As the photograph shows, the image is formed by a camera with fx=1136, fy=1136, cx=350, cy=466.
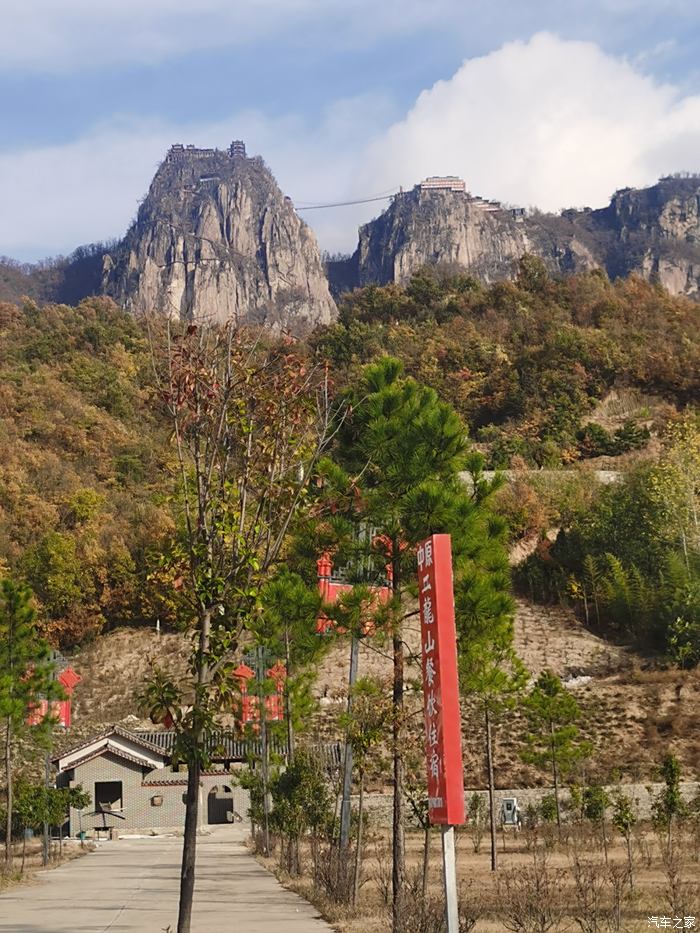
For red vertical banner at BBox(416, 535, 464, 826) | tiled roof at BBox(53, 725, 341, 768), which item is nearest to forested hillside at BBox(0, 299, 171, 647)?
tiled roof at BBox(53, 725, 341, 768)

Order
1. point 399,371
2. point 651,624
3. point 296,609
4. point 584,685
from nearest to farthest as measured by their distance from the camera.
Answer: point 296,609
point 399,371
point 584,685
point 651,624

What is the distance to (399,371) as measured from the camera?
14.0m

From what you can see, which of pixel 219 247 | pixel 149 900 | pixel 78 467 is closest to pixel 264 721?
pixel 149 900

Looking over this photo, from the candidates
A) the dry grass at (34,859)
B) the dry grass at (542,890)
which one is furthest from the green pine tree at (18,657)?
the dry grass at (542,890)

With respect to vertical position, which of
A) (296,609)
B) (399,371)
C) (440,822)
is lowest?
(440,822)

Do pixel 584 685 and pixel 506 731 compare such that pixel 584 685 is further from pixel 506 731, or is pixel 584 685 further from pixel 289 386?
pixel 289 386

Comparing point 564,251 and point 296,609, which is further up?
point 564,251

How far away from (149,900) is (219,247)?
12229 cm

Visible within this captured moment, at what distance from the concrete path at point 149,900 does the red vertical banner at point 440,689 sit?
4.80m

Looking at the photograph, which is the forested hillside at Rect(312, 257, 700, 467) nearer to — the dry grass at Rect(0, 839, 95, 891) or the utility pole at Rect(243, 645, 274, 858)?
the dry grass at Rect(0, 839, 95, 891)

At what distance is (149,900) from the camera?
49.0ft

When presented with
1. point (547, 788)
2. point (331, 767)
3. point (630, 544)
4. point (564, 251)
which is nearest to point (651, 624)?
point (630, 544)

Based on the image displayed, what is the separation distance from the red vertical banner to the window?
94.3 feet

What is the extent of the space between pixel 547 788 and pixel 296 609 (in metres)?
18.0
